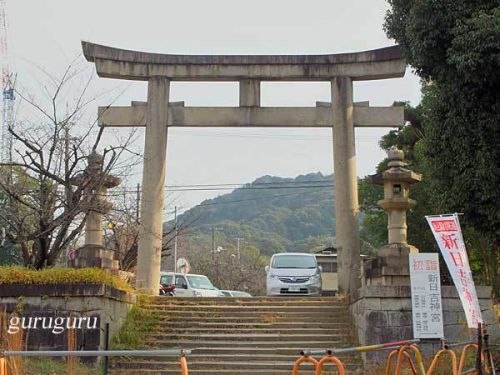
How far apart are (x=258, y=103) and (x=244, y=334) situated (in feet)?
22.7

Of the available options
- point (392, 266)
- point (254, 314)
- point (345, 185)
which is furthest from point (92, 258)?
point (345, 185)

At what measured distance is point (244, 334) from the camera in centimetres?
1381

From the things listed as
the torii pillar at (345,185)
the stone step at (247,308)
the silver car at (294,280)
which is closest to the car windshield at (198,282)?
the silver car at (294,280)

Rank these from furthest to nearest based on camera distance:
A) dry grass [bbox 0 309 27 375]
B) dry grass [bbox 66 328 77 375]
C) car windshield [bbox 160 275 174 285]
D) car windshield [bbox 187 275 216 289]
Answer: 1. car windshield [bbox 187 275 216 289]
2. car windshield [bbox 160 275 174 285]
3. dry grass [bbox 66 328 77 375]
4. dry grass [bbox 0 309 27 375]

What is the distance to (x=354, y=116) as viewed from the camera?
18.1m

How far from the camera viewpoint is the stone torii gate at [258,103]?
1761cm

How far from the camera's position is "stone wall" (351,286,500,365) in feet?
41.2

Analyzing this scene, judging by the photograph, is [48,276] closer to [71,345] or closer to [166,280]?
[71,345]

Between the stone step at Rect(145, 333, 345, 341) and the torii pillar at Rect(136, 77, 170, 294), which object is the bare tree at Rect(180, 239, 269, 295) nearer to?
the torii pillar at Rect(136, 77, 170, 294)

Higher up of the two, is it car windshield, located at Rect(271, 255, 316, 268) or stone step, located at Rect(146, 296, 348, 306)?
car windshield, located at Rect(271, 255, 316, 268)

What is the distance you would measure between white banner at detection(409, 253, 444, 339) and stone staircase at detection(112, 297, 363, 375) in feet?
4.65

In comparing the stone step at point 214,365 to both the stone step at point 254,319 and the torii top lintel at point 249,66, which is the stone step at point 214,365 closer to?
the stone step at point 254,319

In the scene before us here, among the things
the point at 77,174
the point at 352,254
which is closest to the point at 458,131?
the point at 352,254

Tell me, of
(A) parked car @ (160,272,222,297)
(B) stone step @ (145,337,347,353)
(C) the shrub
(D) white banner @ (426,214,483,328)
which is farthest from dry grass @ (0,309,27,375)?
(A) parked car @ (160,272,222,297)
